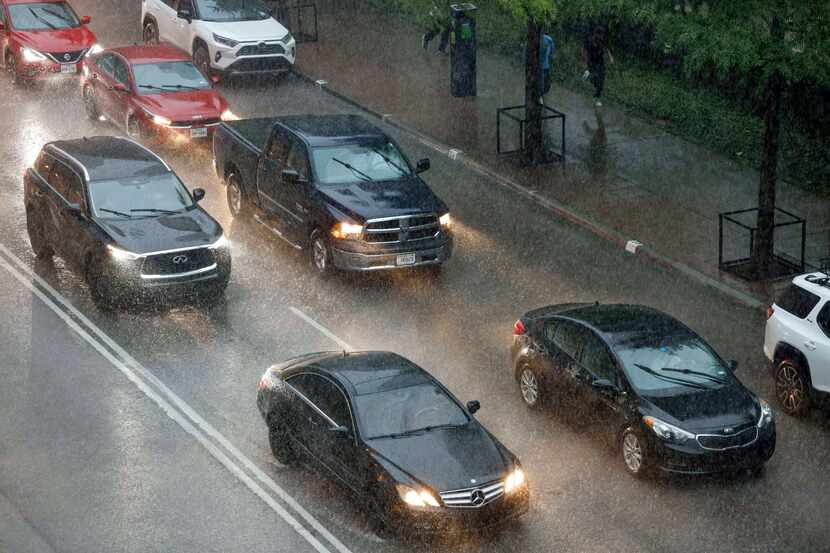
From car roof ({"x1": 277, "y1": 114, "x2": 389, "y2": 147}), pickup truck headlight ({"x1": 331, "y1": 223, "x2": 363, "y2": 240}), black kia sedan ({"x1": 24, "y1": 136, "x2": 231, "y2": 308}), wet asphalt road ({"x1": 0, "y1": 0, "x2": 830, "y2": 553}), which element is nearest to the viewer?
wet asphalt road ({"x1": 0, "y1": 0, "x2": 830, "y2": 553})

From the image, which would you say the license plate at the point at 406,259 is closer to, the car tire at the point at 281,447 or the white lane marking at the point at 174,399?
the white lane marking at the point at 174,399

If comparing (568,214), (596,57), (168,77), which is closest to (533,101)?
(568,214)

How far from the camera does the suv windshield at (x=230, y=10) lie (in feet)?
102

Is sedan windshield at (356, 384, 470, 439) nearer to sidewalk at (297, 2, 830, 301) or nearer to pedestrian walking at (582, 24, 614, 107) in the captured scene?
sidewalk at (297, 2, 830, 301)

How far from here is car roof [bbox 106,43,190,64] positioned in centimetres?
2753

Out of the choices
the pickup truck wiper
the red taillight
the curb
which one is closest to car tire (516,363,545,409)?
the red taillight

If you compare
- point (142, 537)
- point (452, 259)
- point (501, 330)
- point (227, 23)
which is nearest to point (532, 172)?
point (452, 259)

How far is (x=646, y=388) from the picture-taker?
53.0 ft

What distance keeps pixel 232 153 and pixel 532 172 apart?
5.58m

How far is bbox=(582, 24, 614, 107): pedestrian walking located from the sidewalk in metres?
0.40

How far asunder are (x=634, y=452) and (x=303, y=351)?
197 inches

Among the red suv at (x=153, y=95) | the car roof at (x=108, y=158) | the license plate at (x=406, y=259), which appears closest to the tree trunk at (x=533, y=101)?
the red suv at (x=153, y=95)

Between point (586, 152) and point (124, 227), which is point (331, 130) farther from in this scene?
point (586, 152)

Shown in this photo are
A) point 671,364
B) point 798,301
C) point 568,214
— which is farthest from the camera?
point 568,214
